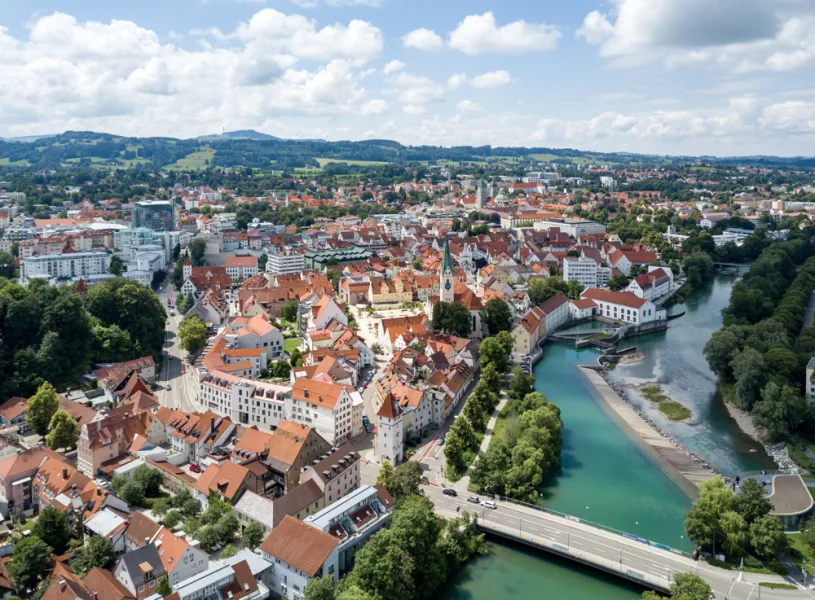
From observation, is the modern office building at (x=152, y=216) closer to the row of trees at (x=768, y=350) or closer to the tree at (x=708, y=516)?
the row of trees at (x=768, y=350)

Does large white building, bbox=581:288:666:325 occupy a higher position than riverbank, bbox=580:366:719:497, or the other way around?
large white building, bbox=581:288:666:325

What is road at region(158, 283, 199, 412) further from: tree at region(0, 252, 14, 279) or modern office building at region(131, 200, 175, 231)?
modern office building at region(131, 200, 175, 231)

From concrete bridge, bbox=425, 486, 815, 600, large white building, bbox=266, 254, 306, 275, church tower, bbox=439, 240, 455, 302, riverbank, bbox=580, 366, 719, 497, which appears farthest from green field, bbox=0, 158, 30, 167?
concrete bridge, bbox=425, 486, 815, 600

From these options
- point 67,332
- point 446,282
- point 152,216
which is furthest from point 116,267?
point 446,282

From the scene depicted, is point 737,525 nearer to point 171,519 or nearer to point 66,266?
point 171,519

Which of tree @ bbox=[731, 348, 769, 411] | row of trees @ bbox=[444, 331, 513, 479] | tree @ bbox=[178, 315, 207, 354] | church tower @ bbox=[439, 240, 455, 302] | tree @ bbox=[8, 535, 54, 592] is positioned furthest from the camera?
church tower @ bbox=[439, 240, 455, 302]

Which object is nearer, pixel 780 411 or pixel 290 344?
pixel 780 411

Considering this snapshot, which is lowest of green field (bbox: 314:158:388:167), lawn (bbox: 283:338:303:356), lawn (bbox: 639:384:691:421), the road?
the road
